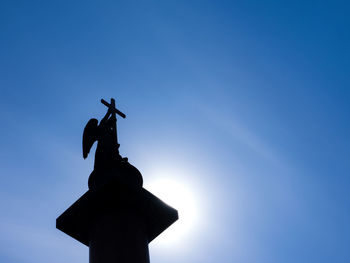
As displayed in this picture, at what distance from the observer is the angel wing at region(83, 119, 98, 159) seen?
7.58 metres

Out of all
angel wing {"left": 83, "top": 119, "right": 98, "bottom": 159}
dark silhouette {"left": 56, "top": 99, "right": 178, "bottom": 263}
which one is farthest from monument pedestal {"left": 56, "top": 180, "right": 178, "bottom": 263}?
angel wing {"left": 83, "top": 119, "right": 98, "bottom": 159}

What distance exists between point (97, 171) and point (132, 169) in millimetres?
544

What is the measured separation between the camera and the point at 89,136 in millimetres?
7609

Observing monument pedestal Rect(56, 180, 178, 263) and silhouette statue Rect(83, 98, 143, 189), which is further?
silhouette statue Rect(83, 98, 143, 189)

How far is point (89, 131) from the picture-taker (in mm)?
7641

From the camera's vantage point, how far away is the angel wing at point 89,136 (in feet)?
24.9

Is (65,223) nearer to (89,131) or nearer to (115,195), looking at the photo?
(115,195)

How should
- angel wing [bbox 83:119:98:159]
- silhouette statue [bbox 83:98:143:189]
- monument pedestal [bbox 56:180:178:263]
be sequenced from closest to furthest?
monument pedestal [bbox 56:180:178:263]
silhouette statue [bbox 83:98:143:189]
angel wing [bbox 83:119:98:159]

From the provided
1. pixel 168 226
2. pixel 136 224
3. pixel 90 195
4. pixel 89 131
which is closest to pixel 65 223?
pixel 90 195

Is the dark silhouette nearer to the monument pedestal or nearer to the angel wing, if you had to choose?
the monument pedestal

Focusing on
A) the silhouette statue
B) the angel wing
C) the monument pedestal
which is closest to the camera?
the monument pedestal

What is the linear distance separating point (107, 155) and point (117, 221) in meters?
1.48

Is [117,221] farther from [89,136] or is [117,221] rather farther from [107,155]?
[89,136]

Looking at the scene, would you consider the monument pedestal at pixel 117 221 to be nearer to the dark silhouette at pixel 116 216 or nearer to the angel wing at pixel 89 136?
the dark silhouette at pixel 116 216
